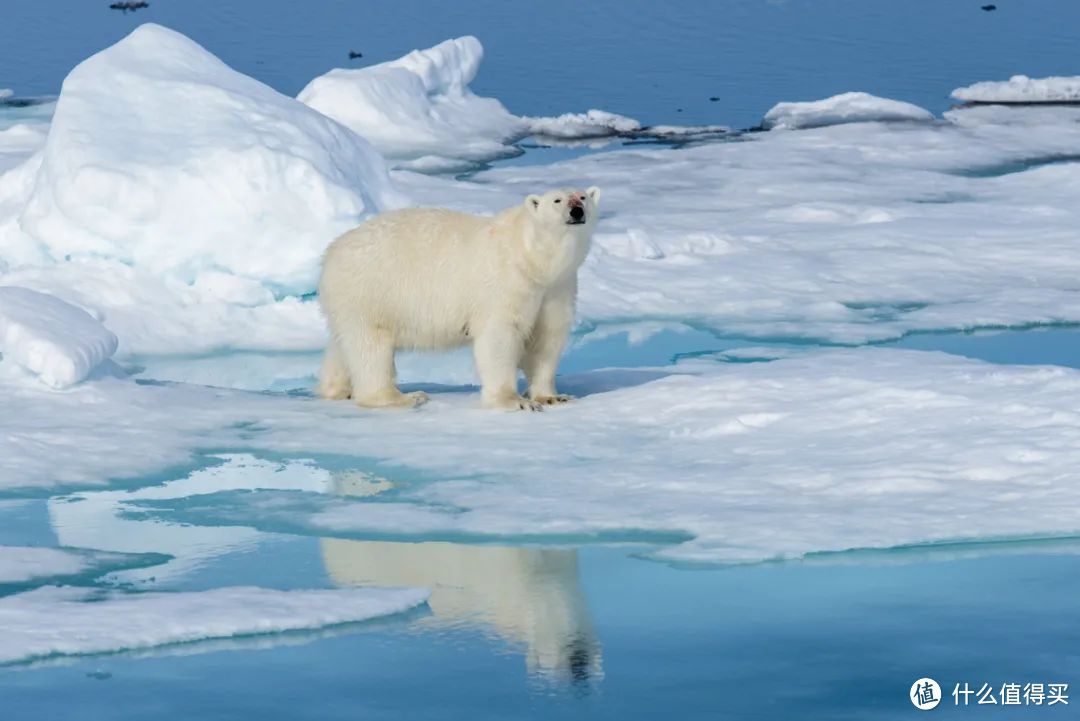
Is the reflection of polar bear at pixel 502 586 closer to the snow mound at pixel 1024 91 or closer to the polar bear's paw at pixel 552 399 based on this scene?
the polar bear's paw at pixel 552 399

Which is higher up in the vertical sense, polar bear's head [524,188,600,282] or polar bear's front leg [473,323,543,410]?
polar bear's head [524,188,600,282]

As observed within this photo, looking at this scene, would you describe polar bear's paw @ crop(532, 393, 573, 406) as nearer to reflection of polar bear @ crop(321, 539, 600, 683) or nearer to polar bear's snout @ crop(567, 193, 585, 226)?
polar bear's snout @ crop(567, 193, 585, 226)

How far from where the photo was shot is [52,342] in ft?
22.5

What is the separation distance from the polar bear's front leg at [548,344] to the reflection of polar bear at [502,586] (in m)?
1.62

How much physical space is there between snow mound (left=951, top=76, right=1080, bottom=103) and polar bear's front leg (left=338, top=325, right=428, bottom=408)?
1156cm

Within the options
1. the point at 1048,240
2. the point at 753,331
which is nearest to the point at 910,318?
the point at 753,331

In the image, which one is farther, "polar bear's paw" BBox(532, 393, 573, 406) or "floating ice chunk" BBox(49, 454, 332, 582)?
"polar bear's paw" BBox(532, 393, 573, 406)

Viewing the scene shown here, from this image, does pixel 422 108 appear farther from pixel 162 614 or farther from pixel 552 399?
pixel 162 614

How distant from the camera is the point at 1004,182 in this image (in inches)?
492

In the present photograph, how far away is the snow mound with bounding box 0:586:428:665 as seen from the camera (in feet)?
14.4

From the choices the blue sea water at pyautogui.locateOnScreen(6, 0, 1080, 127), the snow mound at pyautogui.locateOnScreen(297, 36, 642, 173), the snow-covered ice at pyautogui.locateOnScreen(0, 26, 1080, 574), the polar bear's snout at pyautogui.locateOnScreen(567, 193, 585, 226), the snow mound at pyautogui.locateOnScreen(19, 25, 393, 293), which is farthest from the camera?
the blue sea water at pyautogui.locateOnScreen(6, 0, 1080, 127)

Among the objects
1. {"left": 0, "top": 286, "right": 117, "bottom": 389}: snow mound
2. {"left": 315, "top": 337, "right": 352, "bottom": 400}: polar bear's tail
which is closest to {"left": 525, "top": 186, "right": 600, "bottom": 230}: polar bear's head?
{"left": 315, "top": 337, "right": 352, "bottom": 400}: polar bear's tail

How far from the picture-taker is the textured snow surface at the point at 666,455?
206 inches

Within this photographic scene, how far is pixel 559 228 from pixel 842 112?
10.2 m
